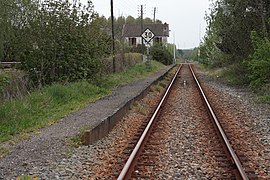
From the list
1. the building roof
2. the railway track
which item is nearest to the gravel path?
the railway track

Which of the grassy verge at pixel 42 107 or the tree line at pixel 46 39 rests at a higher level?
the tree line at pixel 46 39

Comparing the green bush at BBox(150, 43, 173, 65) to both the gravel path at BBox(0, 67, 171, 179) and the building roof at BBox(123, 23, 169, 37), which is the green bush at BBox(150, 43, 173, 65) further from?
the gravel path at BBox(0, 67, 171, 179)

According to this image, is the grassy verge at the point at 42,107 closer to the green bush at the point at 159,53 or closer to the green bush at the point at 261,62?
the green bush at the point at 261,62

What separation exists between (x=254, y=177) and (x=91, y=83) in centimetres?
1454

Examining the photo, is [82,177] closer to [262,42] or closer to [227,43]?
[262,42]

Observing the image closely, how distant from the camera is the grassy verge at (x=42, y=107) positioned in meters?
10.3

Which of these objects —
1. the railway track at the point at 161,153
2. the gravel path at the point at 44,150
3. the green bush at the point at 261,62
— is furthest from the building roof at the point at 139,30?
the railway track at the point at 161,153

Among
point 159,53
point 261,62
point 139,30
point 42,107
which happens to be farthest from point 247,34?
point 139,30

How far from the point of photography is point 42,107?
42.7ft

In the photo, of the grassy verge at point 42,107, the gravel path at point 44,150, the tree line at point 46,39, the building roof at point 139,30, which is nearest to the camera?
the gravel path at point 44,150

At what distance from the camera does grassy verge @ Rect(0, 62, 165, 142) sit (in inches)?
406

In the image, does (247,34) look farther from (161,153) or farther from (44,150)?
(44,150)

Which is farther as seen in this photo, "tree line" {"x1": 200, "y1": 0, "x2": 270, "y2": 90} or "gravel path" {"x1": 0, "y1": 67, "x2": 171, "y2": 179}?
"tree line" {"x1": 200, "y1": 0, "x2": 270, "y2": 90}

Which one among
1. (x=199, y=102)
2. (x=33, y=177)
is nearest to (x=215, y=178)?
(x=33, y=177)
